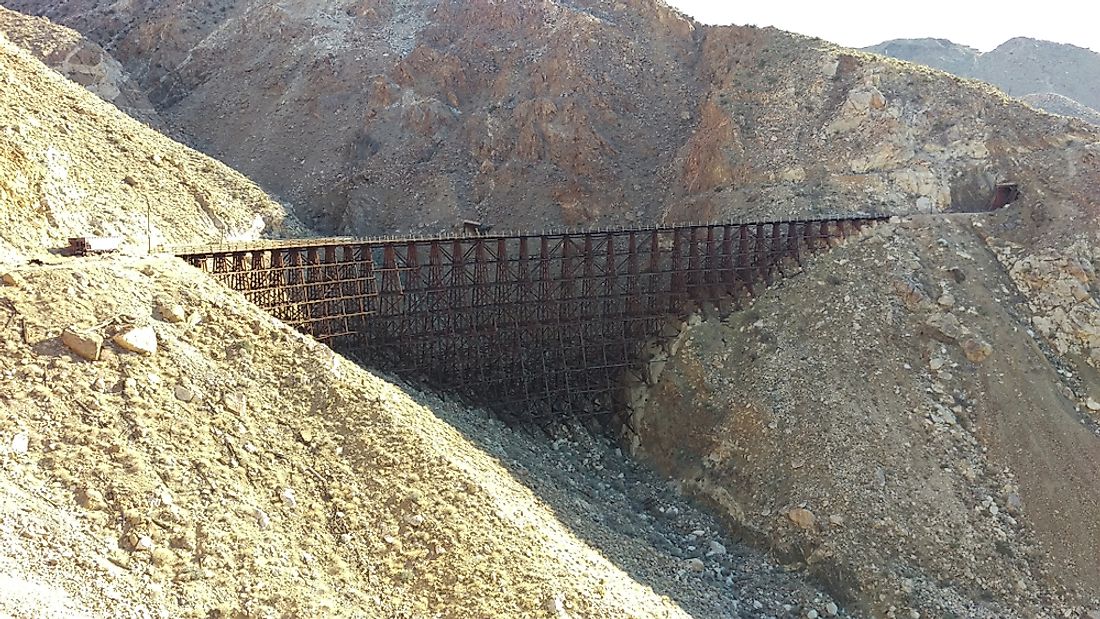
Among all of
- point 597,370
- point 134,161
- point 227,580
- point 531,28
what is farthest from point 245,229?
point 531,28

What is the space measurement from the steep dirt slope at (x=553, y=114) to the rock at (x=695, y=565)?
54.5ft

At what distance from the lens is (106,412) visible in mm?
12852

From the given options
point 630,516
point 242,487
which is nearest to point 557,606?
point 242,487

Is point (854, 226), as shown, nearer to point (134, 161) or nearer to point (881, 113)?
point (881, 113)

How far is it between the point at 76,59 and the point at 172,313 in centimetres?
3253

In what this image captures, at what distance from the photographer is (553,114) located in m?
38.0

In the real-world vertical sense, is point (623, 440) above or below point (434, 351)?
below

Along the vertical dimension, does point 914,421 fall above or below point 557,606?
above

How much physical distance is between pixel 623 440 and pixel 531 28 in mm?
29195

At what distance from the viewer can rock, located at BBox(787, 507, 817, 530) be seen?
20672mm

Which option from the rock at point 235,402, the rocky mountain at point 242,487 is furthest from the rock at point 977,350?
the rock at point 235,402

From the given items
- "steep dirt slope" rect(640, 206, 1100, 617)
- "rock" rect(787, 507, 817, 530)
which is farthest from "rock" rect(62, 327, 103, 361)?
"rock" rect(787, 507, 817, 530)

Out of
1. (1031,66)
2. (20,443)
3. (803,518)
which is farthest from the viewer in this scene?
(1031,66)

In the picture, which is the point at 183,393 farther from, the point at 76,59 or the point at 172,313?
the point at 76,59
